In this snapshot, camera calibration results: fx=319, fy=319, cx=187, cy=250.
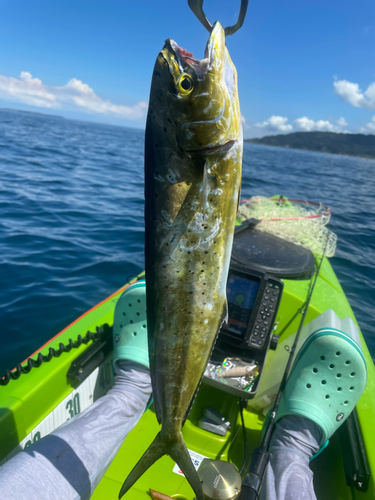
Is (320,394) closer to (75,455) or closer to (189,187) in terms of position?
(75,455)

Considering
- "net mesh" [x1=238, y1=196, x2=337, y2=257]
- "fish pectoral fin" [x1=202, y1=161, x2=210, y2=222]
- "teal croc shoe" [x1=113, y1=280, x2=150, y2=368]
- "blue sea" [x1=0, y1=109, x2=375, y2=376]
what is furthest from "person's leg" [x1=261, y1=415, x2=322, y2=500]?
"blue sea" [x1=0, y1=109, x2=375, y2=376]

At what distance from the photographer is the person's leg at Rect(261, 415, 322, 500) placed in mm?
2049

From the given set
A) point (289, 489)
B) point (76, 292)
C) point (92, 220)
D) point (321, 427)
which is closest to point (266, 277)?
point (321, 427)

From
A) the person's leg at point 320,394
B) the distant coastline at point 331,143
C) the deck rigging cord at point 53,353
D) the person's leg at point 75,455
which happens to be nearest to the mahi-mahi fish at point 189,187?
the person's leg at point 75,455

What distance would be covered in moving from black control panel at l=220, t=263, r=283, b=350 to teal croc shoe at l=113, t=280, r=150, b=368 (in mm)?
874

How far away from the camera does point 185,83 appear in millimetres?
1441

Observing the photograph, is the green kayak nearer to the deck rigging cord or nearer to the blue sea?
the deck rigging cord

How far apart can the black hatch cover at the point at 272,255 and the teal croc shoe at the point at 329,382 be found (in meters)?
1.29

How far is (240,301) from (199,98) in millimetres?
2294

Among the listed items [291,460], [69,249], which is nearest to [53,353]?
[291,460]

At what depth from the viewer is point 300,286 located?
383 centimetres

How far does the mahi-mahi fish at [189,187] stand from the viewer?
4.69 ft

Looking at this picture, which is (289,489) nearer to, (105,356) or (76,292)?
(105,356)

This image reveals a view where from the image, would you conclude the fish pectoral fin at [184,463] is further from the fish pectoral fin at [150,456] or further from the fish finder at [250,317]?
the fish finder at [250,317]
